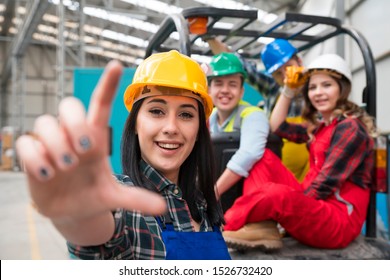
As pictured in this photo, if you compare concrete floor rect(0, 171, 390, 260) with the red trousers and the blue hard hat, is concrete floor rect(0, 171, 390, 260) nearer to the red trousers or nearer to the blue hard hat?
the red trousers

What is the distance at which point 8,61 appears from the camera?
1261 centimetres

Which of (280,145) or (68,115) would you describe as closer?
(68,115)

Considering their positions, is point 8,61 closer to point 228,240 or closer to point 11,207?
point 11,207

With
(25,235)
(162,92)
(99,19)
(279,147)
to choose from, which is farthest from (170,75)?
(99,19)

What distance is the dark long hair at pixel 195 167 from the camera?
71 centimetres

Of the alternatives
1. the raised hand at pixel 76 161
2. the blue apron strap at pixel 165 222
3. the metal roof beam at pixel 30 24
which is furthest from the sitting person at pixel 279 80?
the metal roof beam at pixel 30 24

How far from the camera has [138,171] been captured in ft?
2.28

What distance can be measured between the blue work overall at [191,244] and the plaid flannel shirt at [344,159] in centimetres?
64

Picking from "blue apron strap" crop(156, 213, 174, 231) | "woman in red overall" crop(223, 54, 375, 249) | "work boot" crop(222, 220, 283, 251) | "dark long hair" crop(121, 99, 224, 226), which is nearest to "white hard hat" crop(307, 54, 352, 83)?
"woman in red overall" crop(223, 54, 375, 249)

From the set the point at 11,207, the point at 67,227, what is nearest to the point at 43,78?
the point at 11,207

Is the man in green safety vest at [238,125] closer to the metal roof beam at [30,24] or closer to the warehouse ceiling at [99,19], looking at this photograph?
the warehouse ceiling at [99,19]

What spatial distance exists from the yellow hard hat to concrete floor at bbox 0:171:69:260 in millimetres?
1401

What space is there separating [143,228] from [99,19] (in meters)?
6.79

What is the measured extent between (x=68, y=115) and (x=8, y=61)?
13572 millimetres
